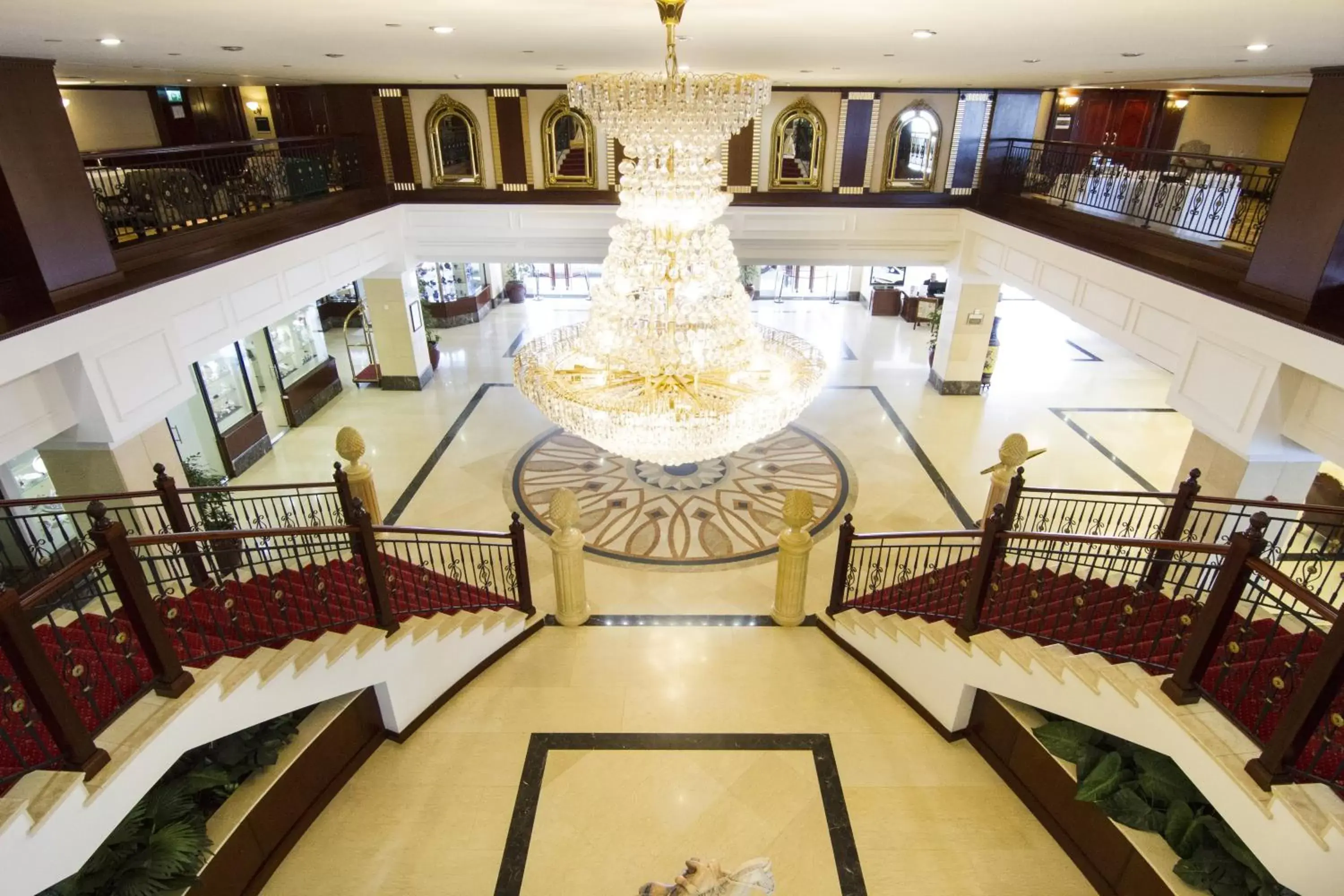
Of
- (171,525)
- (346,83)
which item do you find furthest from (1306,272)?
(346,83)

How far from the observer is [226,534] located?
367cm

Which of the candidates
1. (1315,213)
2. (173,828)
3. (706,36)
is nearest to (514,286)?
(706,36)

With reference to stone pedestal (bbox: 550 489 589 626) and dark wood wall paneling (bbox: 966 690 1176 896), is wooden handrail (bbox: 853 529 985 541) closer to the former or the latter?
dark wood wall paneling (bbox: 966 690 1176 896)

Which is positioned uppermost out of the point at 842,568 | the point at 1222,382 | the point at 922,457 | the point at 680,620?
the point at 1222,382

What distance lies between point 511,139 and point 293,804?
856 centimetres

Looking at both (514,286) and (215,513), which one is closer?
(215,513)

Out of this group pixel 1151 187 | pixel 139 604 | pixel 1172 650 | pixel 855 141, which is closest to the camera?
pixel 139 604

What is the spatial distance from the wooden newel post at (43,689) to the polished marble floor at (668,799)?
5.97 feet

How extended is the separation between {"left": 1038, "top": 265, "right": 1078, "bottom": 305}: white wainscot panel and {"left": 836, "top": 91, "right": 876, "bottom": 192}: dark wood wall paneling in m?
3.17

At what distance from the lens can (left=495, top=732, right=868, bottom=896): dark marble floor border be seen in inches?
160

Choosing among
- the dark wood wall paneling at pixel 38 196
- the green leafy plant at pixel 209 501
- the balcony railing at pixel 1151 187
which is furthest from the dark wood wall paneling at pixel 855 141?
the green leafy plant at pixel 209 501

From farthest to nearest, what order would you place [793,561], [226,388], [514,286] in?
[514,286] → [226,388] → [793,561]

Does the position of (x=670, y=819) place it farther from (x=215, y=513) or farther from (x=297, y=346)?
(x=297, y=346)

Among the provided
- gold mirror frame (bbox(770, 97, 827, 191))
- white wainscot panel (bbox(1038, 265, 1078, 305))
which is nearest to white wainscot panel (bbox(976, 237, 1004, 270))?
white wainscot panel (bbox(1038, 265, 1078, 305))
